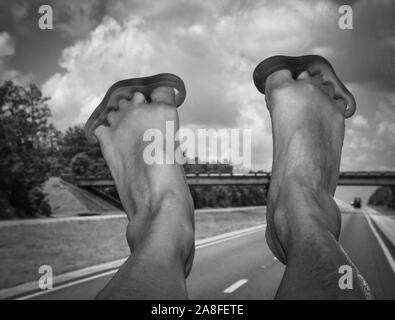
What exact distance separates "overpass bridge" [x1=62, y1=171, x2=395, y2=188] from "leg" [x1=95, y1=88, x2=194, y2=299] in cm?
4473

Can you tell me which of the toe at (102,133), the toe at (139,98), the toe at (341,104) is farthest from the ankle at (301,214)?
the toe at (102,133)

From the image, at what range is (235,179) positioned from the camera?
166 feet

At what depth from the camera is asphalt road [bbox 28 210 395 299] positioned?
208 inches

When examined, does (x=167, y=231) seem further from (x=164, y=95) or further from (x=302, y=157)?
(x=164, y=95)

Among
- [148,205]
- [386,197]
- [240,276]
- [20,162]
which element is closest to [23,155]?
[20,162]

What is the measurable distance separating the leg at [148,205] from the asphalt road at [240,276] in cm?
292

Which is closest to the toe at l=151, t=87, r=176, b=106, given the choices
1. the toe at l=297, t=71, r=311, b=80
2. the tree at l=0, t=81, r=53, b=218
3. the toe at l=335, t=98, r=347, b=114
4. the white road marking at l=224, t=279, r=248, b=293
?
the toe at l=297, t=71, r=311, b=80

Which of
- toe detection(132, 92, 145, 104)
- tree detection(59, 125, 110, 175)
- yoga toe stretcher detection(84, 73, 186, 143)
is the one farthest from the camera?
tree detection(59, 125, 110, 175)

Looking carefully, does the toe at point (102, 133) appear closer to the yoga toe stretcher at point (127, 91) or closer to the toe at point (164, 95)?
the yoga toe stretcher at point (127, 91)

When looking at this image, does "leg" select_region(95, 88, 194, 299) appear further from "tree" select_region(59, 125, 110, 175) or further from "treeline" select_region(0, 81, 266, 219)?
"tree" select_region(59, 125, 110, 175)

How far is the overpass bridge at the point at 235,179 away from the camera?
48.2 metres

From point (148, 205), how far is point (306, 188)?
88cm

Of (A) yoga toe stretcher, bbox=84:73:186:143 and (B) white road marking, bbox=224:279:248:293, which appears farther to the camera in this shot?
(B) white road marking, bbox=224:279:248:293
